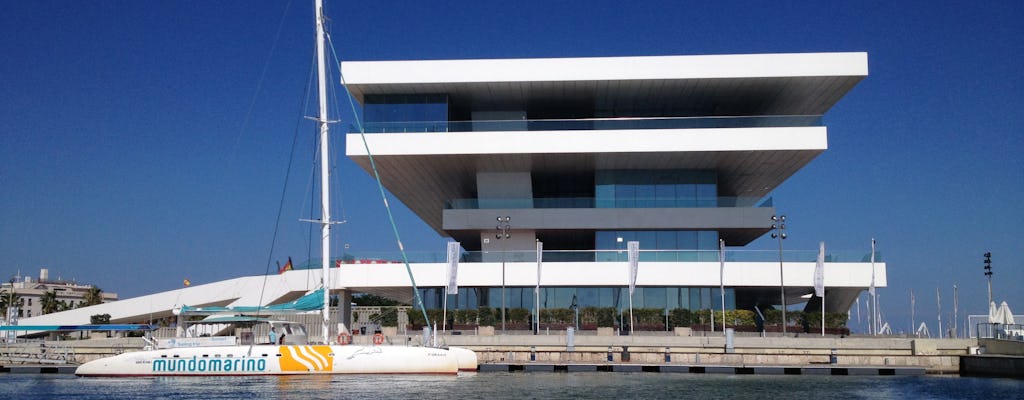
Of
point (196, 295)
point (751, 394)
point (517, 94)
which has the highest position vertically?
point (517, 94)

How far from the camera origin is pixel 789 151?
45406mm

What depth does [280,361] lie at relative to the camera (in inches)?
1286

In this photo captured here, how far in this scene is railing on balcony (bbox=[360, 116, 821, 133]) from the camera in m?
45.2

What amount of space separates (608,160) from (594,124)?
217 centimetres

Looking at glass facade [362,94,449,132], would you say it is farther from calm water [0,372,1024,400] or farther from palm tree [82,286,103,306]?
palm tree [82,286,103,306]

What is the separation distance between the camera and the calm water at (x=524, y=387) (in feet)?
87.2

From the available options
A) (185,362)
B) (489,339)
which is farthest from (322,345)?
(489,339)

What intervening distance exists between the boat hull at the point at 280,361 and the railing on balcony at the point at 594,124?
1564 centimetres

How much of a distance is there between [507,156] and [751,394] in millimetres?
21699

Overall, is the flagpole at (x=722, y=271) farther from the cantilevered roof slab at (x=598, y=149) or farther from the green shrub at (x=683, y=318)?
the cantilevered roof slab at (x=598, y=149)

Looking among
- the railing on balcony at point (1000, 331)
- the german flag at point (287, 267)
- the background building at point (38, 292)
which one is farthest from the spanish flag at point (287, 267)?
the background building at point (38, 292)

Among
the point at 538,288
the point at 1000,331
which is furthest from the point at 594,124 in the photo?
the point at 1000,331

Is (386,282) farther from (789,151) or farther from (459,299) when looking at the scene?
(789,151)

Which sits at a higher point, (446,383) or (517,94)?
(517,94)
